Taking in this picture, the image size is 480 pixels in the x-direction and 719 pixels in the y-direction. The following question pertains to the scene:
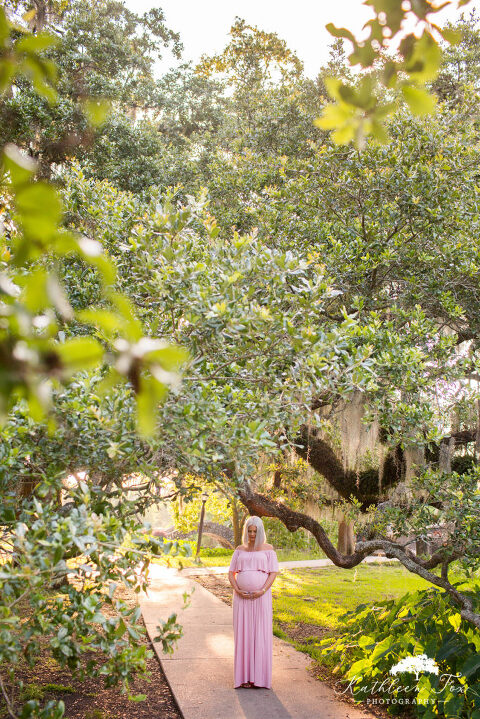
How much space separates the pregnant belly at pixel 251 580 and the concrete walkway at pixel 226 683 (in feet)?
2.89

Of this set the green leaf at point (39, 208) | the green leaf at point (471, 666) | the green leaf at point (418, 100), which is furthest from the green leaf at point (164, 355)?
the green leaf at point (471, 666)

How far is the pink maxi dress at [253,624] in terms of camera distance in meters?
5.40

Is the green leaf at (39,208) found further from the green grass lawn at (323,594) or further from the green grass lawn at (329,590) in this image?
the green grass lawn at (329,590)

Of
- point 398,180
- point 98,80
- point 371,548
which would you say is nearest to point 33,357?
point 371,548

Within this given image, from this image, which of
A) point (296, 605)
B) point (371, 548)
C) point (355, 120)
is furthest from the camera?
point (296, 605)

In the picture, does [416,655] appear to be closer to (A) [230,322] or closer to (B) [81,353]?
(A) [230,322]

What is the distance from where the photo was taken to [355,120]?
178 centimetres

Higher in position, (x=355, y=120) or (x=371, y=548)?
(x=355, y=120)

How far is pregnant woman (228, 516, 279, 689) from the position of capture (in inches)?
213

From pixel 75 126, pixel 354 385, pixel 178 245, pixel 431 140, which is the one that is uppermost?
pixel 75 126

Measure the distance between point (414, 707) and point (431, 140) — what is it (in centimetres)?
575

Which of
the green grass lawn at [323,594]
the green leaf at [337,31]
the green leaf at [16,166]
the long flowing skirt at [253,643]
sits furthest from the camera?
the green grass lawn at [323,594]

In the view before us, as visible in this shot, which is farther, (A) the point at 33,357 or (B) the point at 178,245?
(B) the point at 178,245

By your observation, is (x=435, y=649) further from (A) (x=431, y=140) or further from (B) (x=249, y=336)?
(A) (x=431, y=140)
